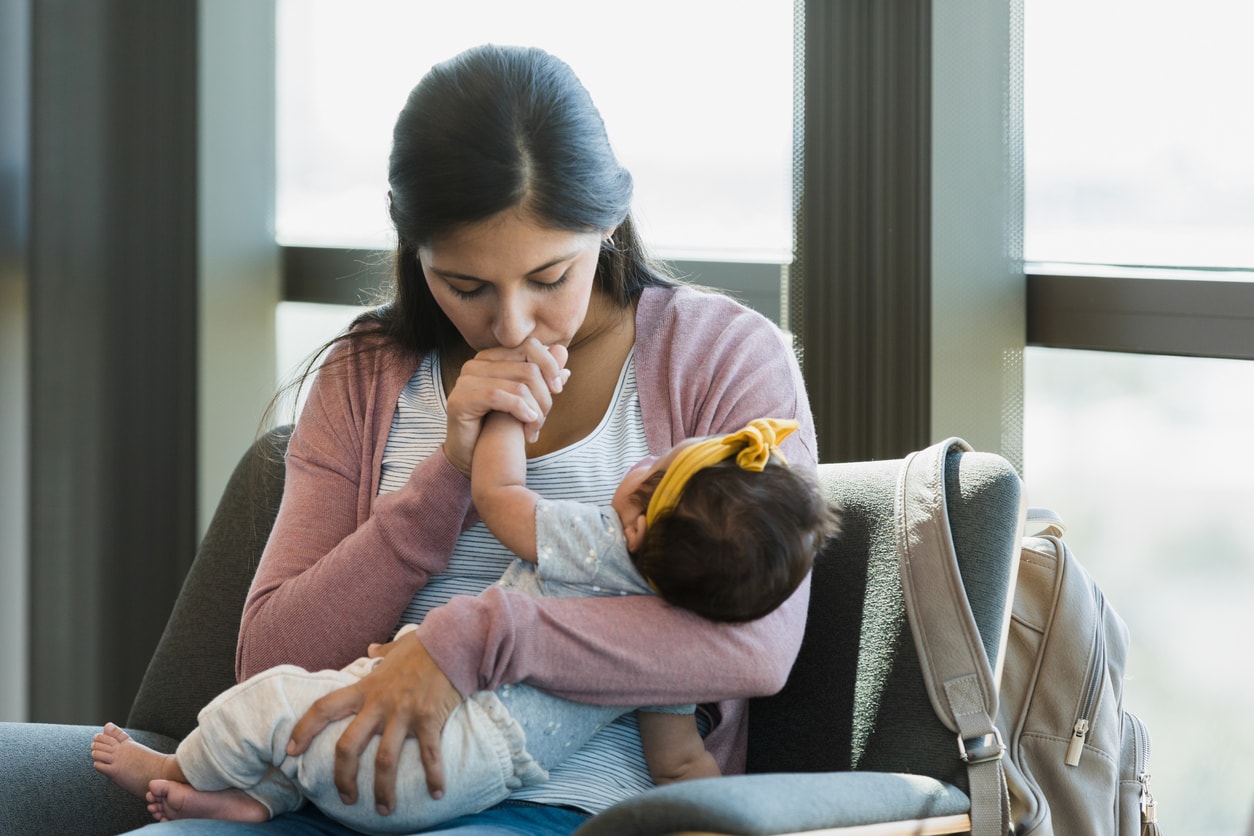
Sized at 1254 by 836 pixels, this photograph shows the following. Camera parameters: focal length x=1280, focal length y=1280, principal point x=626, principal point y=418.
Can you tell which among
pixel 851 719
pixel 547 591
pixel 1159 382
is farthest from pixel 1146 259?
pixel 547 591

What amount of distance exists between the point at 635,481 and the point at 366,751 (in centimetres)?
39

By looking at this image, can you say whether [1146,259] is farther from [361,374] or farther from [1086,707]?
[361,374]

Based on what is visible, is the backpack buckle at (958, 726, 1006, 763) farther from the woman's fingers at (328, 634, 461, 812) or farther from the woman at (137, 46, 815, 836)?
the woman's fingers at (328, 634, 461, 812)

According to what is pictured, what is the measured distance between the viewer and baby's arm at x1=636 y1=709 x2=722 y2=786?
1424 mm

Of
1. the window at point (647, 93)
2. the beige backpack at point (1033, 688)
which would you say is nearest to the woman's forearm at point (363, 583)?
the beige backpack at point (1033, 688)

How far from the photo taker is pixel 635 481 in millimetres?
1367

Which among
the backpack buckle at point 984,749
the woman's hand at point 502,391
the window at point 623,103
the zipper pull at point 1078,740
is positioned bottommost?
the zipper pull at point 1078,740

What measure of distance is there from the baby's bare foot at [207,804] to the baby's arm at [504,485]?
15.1 inches

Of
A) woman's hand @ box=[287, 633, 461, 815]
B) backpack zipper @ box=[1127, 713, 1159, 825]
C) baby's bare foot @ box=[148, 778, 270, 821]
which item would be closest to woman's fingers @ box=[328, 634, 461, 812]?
woman's hand @ box=[287, 633, 461, 815]

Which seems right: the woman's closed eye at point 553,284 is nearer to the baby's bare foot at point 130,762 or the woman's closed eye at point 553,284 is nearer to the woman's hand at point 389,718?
Result: the woman's hand at point 389,718

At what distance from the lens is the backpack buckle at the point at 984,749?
53.2 inches

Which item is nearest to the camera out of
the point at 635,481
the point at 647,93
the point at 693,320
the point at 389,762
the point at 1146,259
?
the point at 389,762

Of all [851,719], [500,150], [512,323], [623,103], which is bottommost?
[851,719]

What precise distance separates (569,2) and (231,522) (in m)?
1.30
